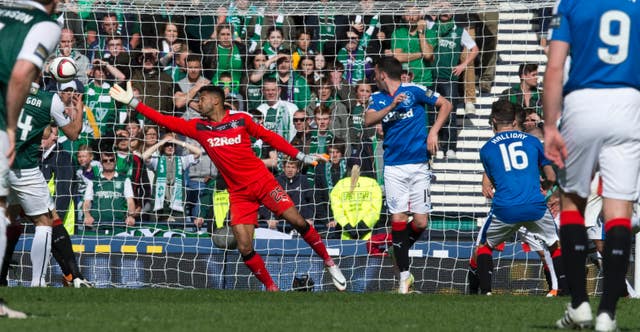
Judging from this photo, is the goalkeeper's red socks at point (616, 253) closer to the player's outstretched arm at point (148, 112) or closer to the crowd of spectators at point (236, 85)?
the player's outstretched arm at point (148, 112)

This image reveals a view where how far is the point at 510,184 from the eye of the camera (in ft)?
38.6

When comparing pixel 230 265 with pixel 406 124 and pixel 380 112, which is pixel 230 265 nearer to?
pixel 406 124

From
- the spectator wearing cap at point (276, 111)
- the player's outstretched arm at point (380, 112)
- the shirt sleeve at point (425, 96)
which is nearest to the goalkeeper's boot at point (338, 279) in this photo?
the player's outstretched arm at point (380, 112)

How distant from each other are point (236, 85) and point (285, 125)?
1.13m

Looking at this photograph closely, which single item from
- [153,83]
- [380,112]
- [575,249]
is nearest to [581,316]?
[575,249]

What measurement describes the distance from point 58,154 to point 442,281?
546cm

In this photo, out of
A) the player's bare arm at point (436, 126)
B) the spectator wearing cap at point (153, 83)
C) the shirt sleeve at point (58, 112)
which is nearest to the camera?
the shirt sleeve at point (58, 112)

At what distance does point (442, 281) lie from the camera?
1436cm

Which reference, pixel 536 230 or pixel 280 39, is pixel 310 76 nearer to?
pixel 280 39

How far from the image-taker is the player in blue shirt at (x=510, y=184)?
11.7 meters

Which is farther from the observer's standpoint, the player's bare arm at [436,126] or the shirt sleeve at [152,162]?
the shirt sleeve at [152,162]

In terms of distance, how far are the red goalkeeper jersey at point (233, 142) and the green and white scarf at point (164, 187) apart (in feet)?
12.3

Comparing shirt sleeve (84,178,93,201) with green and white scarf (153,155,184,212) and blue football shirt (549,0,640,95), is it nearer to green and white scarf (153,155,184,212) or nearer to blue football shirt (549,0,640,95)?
green and white scarf (153,155,184,212)

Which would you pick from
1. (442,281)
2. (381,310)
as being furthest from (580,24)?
(442,281)
